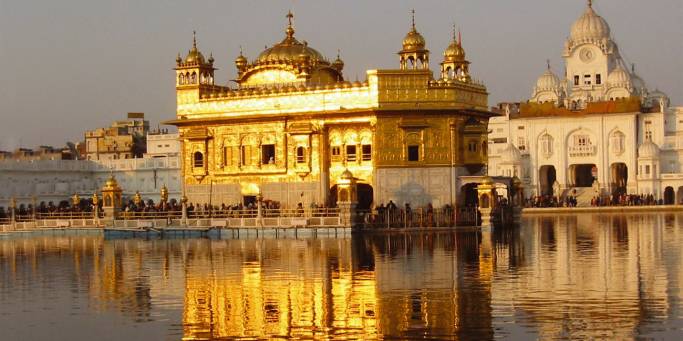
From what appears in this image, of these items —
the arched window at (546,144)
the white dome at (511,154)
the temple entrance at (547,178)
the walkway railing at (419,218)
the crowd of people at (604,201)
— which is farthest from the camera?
the temple entrance at (547,178)

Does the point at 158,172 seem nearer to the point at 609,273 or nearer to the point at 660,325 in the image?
the point at 609,273

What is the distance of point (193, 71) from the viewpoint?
47.3 m

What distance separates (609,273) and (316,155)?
23.2 m

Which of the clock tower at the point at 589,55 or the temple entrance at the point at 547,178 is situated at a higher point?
the clock tower at the point at 589,55

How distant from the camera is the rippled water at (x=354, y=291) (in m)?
14.8

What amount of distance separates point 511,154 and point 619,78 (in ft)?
37.5

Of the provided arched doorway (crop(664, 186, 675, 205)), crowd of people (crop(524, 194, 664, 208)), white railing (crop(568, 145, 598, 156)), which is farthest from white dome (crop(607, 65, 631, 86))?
crowd of people (crop(524, 194, 664, 208))

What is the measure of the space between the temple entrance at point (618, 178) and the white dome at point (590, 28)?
485 inches

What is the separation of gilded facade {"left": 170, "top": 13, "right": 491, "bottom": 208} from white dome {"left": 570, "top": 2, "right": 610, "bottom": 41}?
42900 millimetres

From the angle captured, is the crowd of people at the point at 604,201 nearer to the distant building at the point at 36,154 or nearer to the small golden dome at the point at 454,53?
the small golden dome at the point at 454,53

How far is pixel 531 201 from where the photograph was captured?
71.7m

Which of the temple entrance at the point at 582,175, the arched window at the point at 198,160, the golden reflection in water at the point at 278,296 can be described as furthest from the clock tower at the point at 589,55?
the golden reflection in water at the point at 278,296

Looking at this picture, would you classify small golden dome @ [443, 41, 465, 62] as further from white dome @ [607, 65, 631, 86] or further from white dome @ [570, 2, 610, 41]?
white dome @ [570, 2, 610, 41]

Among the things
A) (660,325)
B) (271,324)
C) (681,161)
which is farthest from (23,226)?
(681,161)
